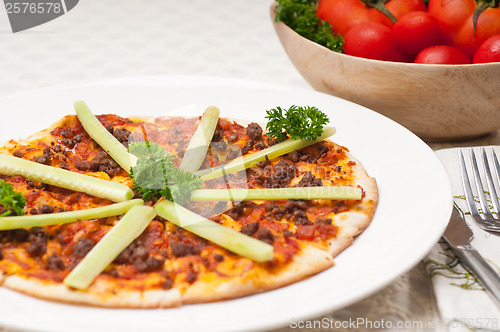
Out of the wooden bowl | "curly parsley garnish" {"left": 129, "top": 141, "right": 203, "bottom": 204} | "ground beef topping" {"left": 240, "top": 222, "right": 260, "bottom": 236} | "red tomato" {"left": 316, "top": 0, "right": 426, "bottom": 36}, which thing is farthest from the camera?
"red tomato" {"left": 316, "top": 0, "right": 426, "bottom": 36}

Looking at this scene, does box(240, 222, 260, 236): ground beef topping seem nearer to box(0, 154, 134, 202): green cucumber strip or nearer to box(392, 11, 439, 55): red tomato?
box(0, 154, 134, 202): green cucumber strip

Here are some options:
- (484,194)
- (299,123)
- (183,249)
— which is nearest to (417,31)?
(299,123)

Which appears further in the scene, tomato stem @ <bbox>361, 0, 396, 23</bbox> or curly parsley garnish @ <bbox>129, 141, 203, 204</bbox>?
tomato stem @ <bbox>361, 0, 396, 23</bbox>

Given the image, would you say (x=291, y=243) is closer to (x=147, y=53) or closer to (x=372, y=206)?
(x=372, y=206)

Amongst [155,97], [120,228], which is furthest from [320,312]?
[155,97]

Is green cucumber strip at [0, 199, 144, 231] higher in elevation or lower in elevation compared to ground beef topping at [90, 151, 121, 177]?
higher

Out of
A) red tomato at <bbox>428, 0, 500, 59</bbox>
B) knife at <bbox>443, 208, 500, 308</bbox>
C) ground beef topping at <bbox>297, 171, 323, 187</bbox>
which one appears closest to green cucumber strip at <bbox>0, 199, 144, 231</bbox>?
ground beef topping at <bbox>297, 171, 323, 187</bbox>

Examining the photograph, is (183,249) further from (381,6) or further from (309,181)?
(381,6)

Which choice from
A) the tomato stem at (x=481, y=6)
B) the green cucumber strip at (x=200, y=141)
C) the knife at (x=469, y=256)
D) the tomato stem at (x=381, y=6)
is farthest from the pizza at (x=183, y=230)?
the tomato stem at (x=381, y=6)
